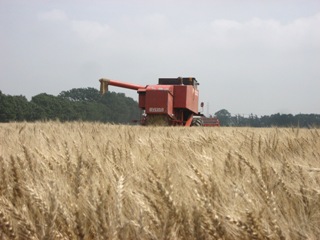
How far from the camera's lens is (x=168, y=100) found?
12016mm

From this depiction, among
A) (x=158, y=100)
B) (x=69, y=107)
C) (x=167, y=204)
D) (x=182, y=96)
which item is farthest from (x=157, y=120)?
(x=69, y=107)

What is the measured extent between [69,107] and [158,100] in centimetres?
4106

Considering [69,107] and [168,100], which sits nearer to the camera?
[168,100]

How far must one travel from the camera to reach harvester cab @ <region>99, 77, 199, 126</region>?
39.3 feet

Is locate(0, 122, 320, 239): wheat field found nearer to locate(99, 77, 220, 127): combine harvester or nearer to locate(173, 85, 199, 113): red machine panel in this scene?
locate(99, 77, 220, 127): combine harvester

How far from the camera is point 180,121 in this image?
12.7 m

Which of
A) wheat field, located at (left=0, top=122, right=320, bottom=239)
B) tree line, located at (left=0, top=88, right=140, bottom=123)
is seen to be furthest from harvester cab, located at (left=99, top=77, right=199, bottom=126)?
wheat field, located at (left=0, top=122, right=320, bottom=239)

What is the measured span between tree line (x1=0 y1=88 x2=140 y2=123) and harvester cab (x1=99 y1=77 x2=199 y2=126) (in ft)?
21.8

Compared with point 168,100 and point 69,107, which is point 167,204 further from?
point 69,107

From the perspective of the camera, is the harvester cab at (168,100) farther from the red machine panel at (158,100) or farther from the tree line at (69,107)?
the tree line at (69,107)

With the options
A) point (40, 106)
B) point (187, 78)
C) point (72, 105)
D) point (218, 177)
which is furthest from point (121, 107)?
point (218, 177)

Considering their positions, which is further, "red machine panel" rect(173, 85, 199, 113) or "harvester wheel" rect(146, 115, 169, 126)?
"red machine panel" rect(173, 85, 199, 113)

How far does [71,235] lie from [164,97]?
437 inches

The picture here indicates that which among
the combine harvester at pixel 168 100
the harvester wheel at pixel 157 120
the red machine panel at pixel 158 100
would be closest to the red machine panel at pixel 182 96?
the combine harvester at pixel 168 100
